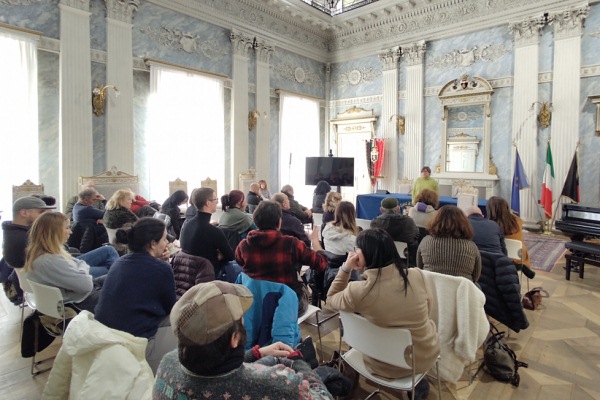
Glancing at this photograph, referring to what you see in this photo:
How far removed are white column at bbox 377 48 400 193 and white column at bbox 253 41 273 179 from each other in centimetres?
322

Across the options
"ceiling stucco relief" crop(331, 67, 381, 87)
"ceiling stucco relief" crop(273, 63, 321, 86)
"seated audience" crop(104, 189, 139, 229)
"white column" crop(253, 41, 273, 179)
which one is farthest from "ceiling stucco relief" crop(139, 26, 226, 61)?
"seated audience" crop(104, 189, 139, 229)

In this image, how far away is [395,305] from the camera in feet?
6.05

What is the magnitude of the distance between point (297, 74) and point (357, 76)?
1.83 meters

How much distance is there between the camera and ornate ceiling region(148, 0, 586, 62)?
8156mm

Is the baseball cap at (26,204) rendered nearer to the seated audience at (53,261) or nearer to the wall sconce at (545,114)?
the seated audience at (53,261)

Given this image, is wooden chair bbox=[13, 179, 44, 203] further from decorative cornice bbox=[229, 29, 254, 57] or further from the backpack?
the backpack

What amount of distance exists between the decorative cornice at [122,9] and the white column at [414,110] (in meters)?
6.63

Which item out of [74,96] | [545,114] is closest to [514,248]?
[545,114]

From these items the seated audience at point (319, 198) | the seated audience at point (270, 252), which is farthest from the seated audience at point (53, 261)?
the seated audience at point (319, 198)

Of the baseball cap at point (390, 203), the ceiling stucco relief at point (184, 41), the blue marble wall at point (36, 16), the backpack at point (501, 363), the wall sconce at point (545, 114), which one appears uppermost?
the ceiling stucco relief at point (184, 41)

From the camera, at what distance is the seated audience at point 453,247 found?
2.63 metres

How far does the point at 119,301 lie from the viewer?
1814 mm

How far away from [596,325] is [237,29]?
345 inches

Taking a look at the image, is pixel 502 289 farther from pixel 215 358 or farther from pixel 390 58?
pixel 390 58
